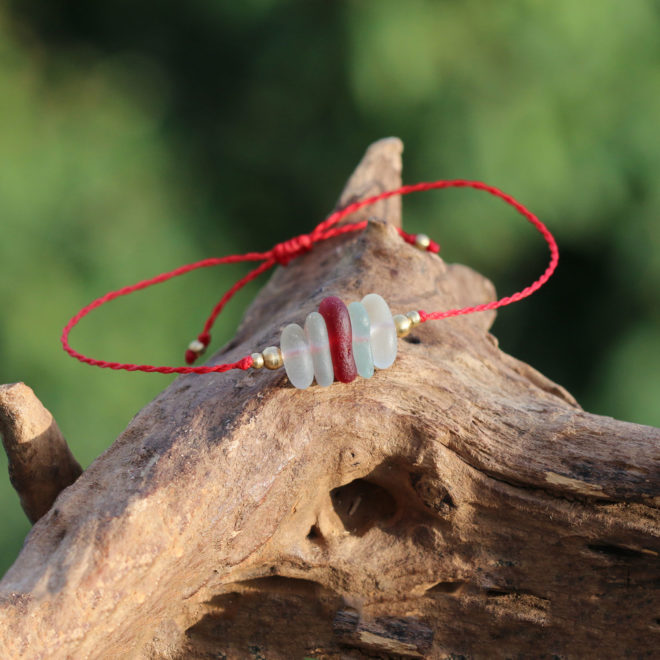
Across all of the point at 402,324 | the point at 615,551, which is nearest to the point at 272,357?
the point at 402,324

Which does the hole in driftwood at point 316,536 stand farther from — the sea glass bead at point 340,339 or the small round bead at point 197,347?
the small round bead at point 197,347

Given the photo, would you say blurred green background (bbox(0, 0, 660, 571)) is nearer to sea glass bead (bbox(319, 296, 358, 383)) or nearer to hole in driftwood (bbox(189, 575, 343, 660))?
sea glass bead (bbox(319, 296, 358, 383))

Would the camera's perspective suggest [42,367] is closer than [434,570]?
No

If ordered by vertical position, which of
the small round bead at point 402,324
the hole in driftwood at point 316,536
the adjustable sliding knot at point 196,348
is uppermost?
the small round bead at point 402,324

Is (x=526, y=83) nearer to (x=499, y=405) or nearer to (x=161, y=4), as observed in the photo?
(x=161, y=4)

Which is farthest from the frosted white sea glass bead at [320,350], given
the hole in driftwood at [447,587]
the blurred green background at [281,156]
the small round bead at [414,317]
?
the blurred green background at [281,156]

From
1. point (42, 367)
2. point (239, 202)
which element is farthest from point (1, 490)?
point (239, 202)
